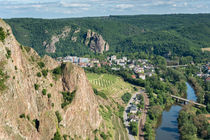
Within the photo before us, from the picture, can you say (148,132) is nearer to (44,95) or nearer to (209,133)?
(209,133)

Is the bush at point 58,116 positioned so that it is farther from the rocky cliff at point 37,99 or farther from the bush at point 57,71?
the bush at point 57,71

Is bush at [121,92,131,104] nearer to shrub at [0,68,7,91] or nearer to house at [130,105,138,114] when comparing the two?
house at [130,105,138,114]

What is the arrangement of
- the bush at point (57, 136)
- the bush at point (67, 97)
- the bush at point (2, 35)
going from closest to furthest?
the bush at point (2, 35), the bush at point (57, 136), the bush at point (67, 97)

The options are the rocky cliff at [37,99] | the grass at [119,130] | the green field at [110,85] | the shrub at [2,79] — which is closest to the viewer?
the shrub at [2,79]

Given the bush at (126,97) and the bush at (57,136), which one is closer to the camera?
the bush at (57,136)

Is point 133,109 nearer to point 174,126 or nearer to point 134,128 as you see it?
point 174,126

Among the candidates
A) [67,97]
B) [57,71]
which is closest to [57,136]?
[67,97]

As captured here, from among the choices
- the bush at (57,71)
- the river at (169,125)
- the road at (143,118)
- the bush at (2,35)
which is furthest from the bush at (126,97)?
the bush at (2,35)
